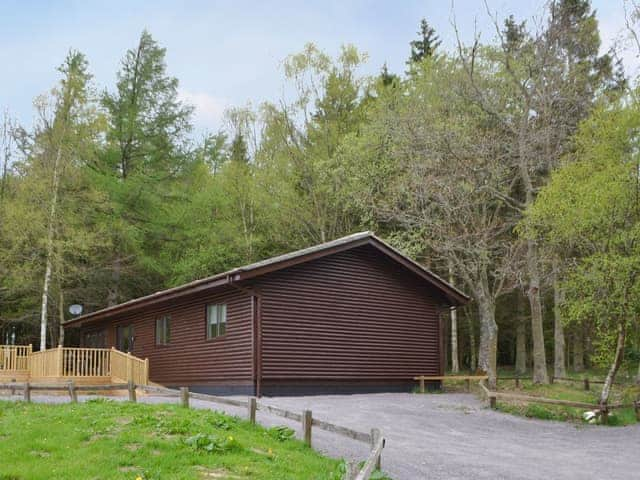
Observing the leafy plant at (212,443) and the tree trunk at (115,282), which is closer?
the leafy plant at (212,443)

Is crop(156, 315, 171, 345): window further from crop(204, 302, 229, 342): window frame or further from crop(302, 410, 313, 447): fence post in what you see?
crop(302, 410, 313, 447): fence post

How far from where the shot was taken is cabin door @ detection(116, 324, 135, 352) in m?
27.2

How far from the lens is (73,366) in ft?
71.7

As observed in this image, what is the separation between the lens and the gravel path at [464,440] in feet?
33.5

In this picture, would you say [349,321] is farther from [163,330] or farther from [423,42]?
[423,42]

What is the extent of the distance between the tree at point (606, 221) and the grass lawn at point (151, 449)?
9.88 metres

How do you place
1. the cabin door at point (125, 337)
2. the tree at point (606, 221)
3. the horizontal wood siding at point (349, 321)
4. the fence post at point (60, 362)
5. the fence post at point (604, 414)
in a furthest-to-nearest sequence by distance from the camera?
the cabin door at point (125, 337), the fence post at point (60, 362), the horizontal wood siding at point (349, 321), the tree at point (606, 221), the fence post at point (604, 414)

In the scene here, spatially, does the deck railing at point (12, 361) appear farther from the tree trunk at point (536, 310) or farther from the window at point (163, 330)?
the tree trunk at point (536, 310)

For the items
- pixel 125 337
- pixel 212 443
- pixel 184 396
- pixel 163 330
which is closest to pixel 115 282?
pixel 125 337

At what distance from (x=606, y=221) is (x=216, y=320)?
1137 cm

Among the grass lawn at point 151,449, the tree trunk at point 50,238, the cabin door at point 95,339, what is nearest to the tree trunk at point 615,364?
the grass lawn at point 151,449

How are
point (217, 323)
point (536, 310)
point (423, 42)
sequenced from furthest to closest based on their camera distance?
1. point (423, 42)
2. point (536, 310)
3. point (217, 323)

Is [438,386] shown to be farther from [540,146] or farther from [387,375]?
[540,146]

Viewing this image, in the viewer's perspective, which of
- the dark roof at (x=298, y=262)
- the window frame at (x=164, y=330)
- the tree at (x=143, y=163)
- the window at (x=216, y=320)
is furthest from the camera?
the tree at (x=143, y=163)
